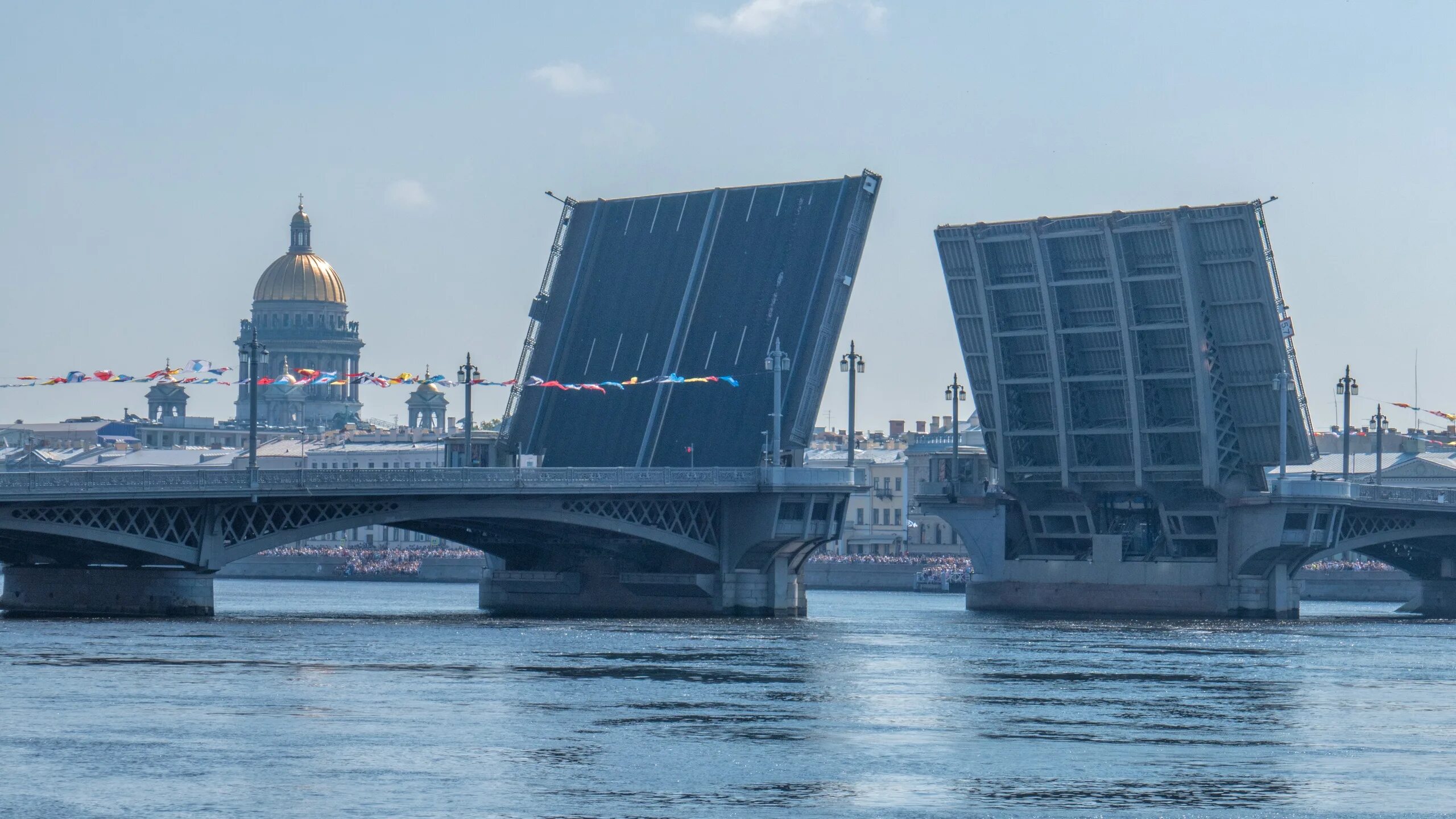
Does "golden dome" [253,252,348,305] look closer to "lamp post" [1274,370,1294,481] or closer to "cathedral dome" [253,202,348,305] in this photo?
"cathedral dome" [253,202,348,305]

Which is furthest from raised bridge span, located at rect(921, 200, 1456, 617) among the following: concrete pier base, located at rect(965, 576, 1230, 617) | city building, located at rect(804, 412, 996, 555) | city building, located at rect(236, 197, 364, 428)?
city building, located at rect(236, 197, 364, 428)

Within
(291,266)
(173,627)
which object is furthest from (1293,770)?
(291,266)

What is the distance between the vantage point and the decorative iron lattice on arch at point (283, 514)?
47.2 m

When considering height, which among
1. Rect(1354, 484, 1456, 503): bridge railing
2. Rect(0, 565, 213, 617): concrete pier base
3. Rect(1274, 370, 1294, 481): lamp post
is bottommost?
Rect(0, 565, 213, 617): concrete pier base

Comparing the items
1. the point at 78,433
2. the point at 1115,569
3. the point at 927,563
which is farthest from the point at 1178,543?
the point at 78,433

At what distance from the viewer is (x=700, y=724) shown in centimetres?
2739

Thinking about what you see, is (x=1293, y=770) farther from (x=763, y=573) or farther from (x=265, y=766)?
(x=763, y=573)

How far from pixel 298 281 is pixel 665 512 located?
338ft

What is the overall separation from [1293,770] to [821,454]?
82.7 meters

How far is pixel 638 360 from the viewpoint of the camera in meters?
56.2

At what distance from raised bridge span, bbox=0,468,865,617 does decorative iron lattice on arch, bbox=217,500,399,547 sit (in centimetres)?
6

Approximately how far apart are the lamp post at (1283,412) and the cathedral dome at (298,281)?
105m

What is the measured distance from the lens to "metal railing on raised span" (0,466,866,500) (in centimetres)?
4334

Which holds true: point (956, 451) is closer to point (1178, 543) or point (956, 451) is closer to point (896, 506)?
point (1178, 543)
